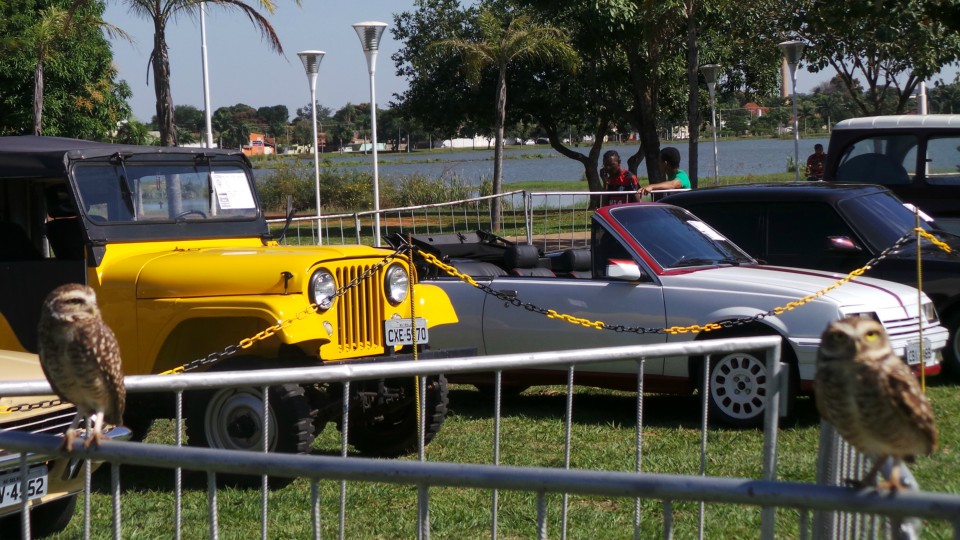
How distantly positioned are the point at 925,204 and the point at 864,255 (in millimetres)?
3618

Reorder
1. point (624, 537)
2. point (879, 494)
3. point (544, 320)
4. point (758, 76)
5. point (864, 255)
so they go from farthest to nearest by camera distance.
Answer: point (758, 76) → point (864, 255) → point (544, 320) → point (624, 537) → point (879, 494)

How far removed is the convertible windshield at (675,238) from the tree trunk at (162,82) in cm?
1502

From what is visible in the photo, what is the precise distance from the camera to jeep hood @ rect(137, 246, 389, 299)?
22.4ft

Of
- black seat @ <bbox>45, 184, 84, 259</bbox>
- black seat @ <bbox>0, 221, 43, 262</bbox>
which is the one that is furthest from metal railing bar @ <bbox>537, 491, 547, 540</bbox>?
black seat @ <bbox>0, 221, 43, 262</bbox>

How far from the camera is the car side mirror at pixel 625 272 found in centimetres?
835

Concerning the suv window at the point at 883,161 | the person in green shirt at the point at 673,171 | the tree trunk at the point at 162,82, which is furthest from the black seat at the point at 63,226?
the tree trunk at the point at 162,82

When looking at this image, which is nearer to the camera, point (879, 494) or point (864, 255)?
point (879, 494)

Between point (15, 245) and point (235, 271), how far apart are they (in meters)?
1.64

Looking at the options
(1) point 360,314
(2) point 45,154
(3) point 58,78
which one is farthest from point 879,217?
(3) point 58,78

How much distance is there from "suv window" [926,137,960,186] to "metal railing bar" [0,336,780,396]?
387 inches

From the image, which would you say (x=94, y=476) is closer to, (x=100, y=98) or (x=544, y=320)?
(x=544, y=320)

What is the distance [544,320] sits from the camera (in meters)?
8.59

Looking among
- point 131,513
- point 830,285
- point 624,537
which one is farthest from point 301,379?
point 830,285

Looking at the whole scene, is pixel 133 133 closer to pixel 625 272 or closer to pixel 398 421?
pixel 625 272
